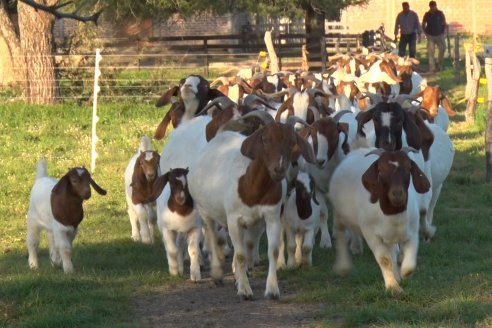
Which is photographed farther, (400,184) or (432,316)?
(400,184)

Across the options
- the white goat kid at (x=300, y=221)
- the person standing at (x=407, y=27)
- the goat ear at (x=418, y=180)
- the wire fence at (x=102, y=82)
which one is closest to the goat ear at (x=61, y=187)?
the white goat kid at (x=300, y=221)

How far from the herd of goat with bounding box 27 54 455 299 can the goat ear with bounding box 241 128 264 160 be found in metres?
0.01

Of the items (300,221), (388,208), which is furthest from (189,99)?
(388,208)

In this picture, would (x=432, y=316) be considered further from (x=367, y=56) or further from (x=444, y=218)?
(x=367, y=56)

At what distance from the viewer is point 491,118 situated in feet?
55.6

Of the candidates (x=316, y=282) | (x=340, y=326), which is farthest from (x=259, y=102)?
(x=340, y=326)

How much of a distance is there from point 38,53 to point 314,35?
13.1m

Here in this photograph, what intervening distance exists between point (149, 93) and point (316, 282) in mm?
17049

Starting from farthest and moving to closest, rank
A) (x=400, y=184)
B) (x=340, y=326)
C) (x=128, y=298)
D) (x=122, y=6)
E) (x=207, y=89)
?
(x=122, y=6)
(x=207, y=89)
(x=128, y=298)
(x=400, y=184)
(x=340, y=326)

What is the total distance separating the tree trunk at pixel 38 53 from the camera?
88.1ft

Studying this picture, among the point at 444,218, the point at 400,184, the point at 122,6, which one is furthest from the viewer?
the point at 122,6

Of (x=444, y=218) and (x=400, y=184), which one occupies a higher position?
(x=400, y=184)

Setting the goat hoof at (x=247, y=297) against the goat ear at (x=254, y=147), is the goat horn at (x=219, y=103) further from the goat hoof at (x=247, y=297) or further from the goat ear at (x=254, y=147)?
the goat hoof at (x=247, y=297)

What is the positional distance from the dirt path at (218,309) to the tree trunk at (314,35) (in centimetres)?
2579
